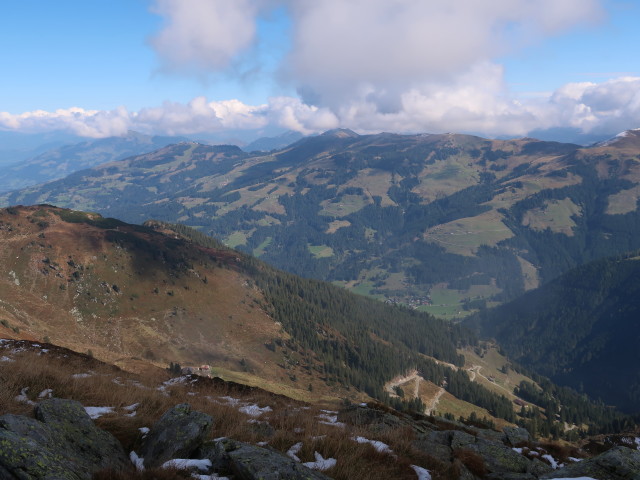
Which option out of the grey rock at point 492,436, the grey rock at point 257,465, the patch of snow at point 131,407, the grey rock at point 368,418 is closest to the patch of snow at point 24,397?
the patch of snow at point 131,407

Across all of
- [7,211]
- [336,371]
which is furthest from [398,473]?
[7,211]

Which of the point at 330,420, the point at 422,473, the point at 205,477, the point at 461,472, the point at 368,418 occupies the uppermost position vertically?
the point at 205,477

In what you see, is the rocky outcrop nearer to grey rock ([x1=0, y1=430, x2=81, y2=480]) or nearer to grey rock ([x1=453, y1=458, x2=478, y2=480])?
grey rock ([x1=0, y1=430, x2=81, y2=480])

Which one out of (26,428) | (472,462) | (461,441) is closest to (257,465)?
(26,428)

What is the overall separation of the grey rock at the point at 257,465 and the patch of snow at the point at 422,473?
402 centimetres

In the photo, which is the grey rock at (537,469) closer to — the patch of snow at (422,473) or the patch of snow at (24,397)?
the patch of snow at (422,473)

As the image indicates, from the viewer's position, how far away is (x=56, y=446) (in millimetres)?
9539

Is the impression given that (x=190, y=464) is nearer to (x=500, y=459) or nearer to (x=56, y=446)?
(x=56, y=446)

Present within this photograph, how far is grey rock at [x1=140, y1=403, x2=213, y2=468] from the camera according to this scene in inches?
421

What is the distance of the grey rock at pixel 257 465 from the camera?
8820 mm

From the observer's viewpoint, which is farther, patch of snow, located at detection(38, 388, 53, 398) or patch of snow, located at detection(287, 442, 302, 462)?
patch of snow, located at detection(38, 388, 53, 398)

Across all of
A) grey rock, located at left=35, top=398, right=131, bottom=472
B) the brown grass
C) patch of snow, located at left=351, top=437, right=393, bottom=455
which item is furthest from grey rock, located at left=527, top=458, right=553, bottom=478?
grey rock, located at left=35, top=398, right=131, bottom=472

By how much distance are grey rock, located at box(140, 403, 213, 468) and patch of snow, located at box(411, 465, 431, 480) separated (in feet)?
22.6

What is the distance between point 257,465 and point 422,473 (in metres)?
5.88
